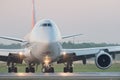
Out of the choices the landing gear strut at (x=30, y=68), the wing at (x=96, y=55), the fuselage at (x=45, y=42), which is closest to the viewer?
the fuselage at (x=45, y=42)

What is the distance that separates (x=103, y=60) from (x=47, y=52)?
5610mm

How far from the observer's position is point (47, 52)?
3662 cm

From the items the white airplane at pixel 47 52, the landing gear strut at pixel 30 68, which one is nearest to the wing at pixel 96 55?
the white airplane at pixel 47 52

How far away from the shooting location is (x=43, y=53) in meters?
36.8

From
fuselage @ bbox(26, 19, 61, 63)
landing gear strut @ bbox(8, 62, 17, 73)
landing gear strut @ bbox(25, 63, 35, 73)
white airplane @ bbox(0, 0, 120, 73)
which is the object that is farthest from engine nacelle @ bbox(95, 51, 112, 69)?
landing gear strut @ bbox(8, 62, 17, 73)

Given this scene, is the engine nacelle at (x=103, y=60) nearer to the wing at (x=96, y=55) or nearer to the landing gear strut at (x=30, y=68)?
the wing at (x=96, y=55)

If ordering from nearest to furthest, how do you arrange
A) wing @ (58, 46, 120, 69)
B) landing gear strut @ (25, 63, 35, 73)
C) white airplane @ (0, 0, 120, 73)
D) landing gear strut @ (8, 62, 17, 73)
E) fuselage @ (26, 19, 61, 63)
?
fuselage @ (26, 19, 61, 63)
white airplane @ (0, 0, 120, 73)
wing @ (58, 46, 120, 69)
landing gear strut @ (25, 63, 35, 73)
landing gear strut @ (8, 62, 17, 73)

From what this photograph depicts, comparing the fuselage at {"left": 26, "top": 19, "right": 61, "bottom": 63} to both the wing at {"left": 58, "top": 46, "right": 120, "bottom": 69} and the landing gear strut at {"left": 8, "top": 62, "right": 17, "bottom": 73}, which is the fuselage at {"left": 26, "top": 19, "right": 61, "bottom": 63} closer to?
the wing at {"left": 58, "top": 46, "right": 120, "bottom": 69}

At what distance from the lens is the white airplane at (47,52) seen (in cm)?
3647

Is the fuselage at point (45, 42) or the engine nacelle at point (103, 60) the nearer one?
the fuselage at point (45, 42)

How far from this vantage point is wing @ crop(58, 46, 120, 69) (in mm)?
40078

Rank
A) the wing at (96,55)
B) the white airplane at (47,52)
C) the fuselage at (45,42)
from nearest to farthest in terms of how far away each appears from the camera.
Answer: the fuselage at (45,42) → the white airplane at (47,52) → the wing at (96,55)

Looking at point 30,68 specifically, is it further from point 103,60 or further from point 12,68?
point 103,60

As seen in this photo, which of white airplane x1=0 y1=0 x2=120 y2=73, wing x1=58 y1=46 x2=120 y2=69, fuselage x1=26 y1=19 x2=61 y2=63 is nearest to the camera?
fuselage x1=26 y1=19 x2=61 y2=63
